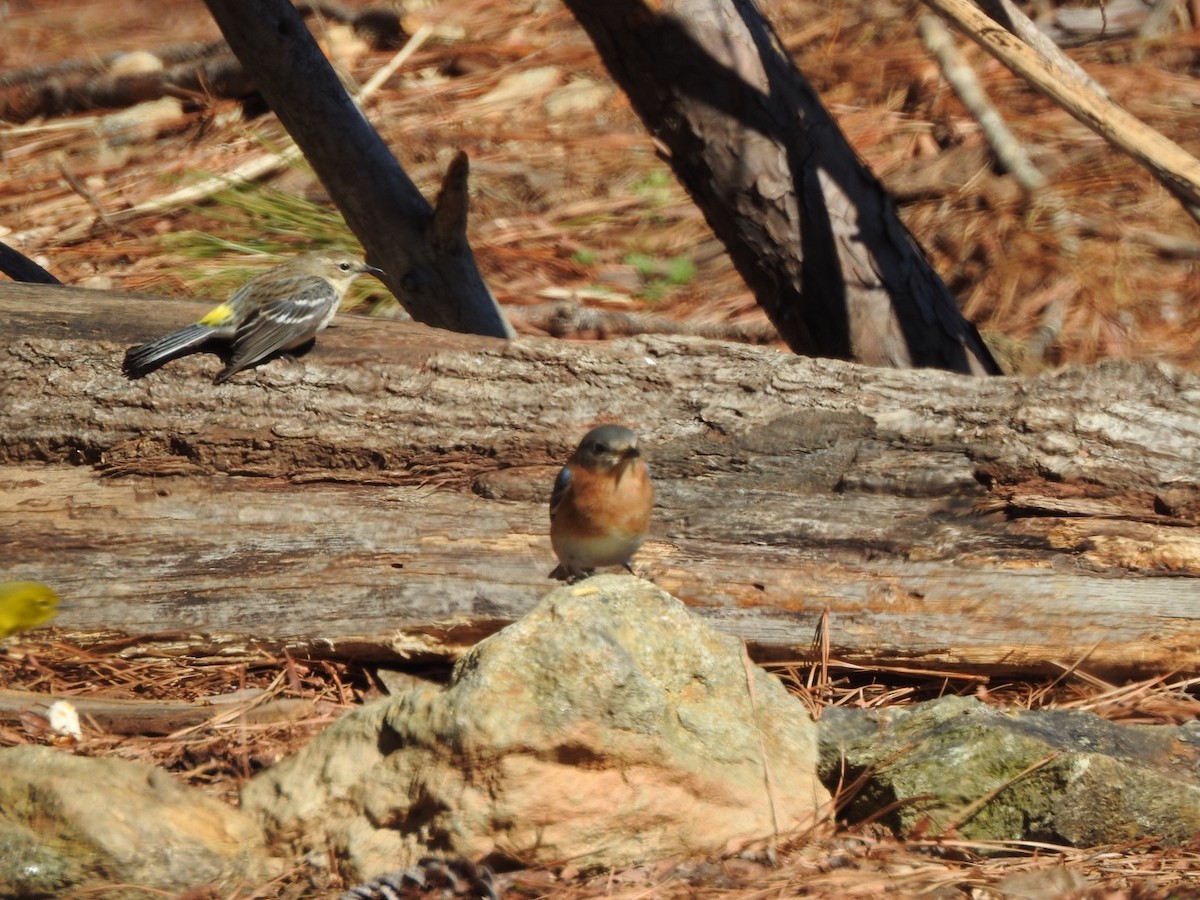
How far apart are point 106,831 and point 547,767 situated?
3.51 feet

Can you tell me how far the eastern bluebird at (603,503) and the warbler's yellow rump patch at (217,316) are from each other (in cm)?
168

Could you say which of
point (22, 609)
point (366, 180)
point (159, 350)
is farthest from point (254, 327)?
point (22, 609)

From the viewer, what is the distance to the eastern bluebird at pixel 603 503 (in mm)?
4082

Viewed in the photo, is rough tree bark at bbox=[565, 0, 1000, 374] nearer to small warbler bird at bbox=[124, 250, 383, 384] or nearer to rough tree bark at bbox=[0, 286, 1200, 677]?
rough tree bark at bbox=[0, 286, 1200, 677]

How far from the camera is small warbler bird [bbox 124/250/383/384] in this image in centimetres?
487

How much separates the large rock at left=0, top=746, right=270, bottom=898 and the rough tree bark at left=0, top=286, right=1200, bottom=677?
116 centimetres

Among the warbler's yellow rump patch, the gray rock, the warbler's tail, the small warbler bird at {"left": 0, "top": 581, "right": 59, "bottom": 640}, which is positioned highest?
the small warbler bird at {"left": 0, "top": 581, "right": 59, "bottom": 640}

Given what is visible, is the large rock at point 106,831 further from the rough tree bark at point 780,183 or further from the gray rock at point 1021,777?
the rough tree bark at point 780,183

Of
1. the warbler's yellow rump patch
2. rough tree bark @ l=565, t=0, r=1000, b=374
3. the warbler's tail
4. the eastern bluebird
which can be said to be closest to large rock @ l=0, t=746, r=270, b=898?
the eastern bluebird

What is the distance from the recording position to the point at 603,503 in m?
4.04

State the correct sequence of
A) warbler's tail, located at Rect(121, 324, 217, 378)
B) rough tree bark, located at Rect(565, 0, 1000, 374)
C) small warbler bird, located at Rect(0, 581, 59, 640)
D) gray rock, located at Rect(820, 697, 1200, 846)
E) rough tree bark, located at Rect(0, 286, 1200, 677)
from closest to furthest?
1. small warbler bird, located at Rect(0, 581, 59, 640)
2. gray rock, located at Rect(820, 697, 1200, 846)
3. rough tree bark, located at Rect(0, 286, 1200, 677)
4. warbler's tail, located at Rect(121, 324, 217, 378)
5. rough tree bark, located at Rect(565, 0, 1000, 374)

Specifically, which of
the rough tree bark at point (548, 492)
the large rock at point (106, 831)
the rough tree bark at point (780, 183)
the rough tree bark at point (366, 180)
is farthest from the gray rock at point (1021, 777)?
the rough tree bark at point (366, 180)

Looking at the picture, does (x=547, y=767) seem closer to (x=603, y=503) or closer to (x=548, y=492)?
(x=603, y=503)

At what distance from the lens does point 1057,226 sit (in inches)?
307
